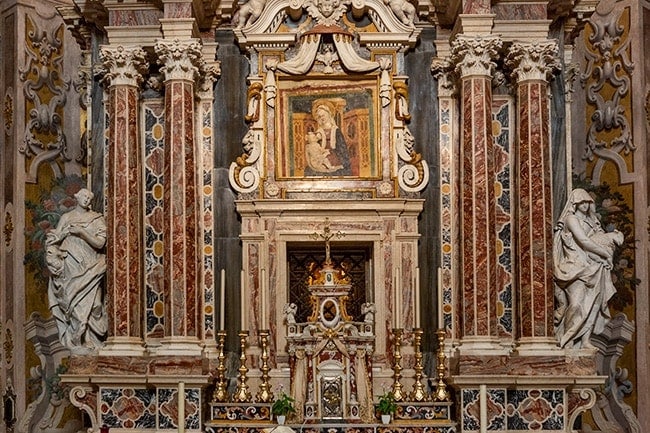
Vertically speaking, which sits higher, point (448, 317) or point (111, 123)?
point (111, 123)

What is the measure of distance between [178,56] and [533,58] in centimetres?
429

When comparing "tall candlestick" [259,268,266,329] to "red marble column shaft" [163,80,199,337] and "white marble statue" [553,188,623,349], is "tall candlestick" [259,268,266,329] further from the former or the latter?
"white marble statue" [553,188,623,349]

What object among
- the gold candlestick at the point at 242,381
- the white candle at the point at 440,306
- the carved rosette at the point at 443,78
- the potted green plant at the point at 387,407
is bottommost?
the potted green plant at the point at 387,407

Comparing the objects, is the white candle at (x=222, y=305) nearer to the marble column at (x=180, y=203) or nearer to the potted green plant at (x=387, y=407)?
the marble column at (x=180, y=203)

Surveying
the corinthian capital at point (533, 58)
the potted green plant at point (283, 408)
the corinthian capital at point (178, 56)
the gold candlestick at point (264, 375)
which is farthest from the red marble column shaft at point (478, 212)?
the corinthian capital at point (178, 56)

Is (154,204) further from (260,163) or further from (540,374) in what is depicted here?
(540,374)

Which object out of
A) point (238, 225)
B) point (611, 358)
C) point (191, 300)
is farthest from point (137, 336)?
point (611, 358)

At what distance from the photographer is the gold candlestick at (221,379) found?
17531 millimetres

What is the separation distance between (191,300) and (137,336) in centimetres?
79

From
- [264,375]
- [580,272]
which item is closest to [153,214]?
[264,375]

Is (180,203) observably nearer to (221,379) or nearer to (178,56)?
(178,56)

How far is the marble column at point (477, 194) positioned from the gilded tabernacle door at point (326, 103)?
1056 millimetres

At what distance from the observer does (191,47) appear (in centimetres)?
1775

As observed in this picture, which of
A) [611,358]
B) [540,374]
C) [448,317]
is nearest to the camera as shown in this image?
[540,374]
